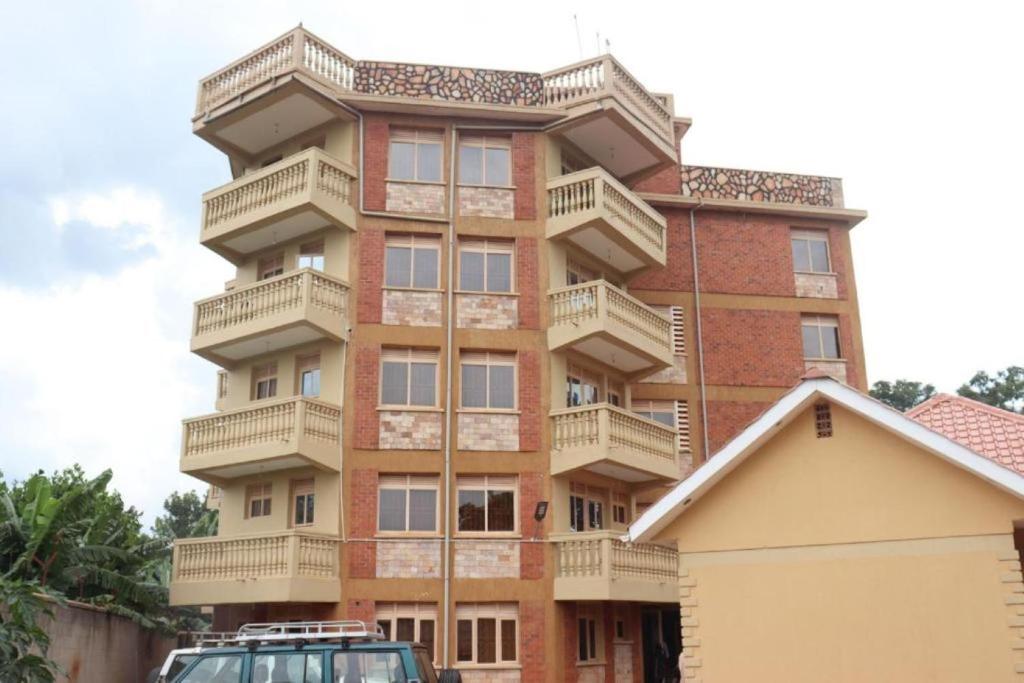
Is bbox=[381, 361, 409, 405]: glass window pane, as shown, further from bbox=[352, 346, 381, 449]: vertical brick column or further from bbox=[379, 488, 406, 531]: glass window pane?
bbox=[379, 488, 406, 531]: glass window pane

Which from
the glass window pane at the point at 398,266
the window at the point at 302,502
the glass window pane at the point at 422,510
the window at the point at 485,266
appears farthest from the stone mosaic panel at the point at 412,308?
the window at the point at 302,502

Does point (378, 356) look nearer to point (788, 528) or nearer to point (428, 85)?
point (428, 85)

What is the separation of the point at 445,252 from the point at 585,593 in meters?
9.51

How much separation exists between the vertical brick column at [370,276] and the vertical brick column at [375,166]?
2.79 feet

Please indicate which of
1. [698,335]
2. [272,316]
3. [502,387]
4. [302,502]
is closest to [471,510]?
[502,387]

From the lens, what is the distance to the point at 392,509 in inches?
1003

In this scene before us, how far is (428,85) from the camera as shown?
28.2 metres

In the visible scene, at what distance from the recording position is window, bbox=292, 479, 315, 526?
26.0m

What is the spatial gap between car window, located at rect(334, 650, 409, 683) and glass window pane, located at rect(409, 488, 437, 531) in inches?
530

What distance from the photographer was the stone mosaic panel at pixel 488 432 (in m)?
26.0

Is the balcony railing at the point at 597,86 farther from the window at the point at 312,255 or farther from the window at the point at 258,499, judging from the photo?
the window at the point at 258,499

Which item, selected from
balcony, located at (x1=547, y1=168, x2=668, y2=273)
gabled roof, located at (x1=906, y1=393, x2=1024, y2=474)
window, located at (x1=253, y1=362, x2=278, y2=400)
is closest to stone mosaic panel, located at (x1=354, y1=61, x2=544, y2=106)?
balcony, located at (x1=547, y1=168, x2=668, y2=273)

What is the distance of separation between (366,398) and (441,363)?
84.0 inches

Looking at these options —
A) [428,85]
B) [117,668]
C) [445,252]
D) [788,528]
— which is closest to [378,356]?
[445,252]
